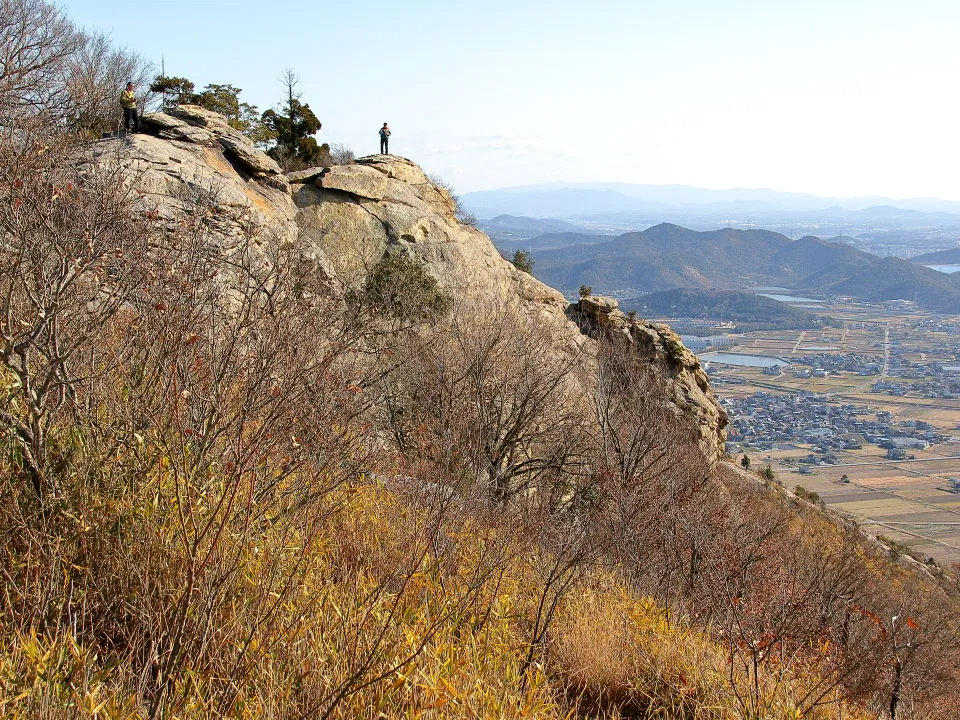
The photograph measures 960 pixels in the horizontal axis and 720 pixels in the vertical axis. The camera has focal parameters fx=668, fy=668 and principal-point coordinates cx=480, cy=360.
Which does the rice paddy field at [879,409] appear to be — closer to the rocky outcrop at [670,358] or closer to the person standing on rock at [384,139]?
the rocky outcrop at [670,358]

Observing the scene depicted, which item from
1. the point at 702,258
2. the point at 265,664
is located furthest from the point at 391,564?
the point at 702,258

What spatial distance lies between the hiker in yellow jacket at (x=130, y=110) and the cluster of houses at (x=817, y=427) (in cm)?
6069

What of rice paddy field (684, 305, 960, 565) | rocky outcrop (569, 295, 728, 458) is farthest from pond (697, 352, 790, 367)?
rocky outcrop (569, 295, 728, 458)

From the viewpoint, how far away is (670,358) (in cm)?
2498

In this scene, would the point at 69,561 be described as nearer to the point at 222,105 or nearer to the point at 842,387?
the point at 222,105

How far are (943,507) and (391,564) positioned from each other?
63.5 m

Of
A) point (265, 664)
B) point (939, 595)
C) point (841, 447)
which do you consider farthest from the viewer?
point (841, 447)

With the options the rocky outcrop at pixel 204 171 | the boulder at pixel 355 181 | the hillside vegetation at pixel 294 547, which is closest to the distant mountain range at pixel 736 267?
the boulder at pixel 355 181

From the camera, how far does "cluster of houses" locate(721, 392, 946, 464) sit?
72.3 metres

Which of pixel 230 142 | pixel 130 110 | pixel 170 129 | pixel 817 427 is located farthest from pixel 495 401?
pixel 817 427

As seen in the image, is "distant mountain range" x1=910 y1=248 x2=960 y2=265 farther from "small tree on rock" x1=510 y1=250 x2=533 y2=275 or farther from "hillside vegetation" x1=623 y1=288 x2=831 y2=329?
"small tree on rock" x1=510 y1=250 x2=533 y2=275

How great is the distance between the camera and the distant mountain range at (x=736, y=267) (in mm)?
139125

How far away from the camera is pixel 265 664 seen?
354cm

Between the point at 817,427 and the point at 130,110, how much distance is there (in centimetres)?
7678
